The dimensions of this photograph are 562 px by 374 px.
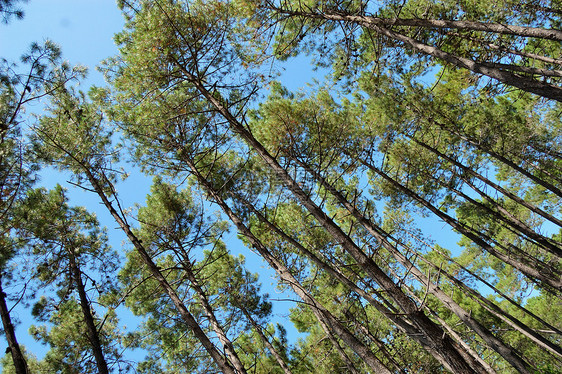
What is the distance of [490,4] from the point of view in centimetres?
834

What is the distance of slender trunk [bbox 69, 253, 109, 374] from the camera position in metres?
5.30

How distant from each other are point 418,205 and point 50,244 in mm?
10260

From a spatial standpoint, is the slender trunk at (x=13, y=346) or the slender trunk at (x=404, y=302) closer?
the slender trunk at (x=404, y=302)

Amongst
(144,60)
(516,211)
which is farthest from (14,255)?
(516,211)

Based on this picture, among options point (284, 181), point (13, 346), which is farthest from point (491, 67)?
point (13, 346)

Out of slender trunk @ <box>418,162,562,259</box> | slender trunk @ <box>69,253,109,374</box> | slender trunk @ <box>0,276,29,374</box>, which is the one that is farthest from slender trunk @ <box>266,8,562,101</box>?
slender trunk @ <box>69,253,109,374</box>

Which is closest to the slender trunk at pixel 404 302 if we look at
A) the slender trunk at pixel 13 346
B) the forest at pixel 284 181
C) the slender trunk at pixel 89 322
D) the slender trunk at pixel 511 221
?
the forest at pixel 284 181

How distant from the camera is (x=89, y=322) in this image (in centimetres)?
599

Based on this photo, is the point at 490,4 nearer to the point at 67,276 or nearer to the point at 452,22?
the point at 452,22

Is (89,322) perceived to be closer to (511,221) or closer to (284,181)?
(284,181)

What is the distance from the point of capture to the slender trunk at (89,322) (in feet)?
17.4

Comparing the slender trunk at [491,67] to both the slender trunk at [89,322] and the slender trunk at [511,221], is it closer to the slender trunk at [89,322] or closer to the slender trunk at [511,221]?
the slender trunk at [511,221]

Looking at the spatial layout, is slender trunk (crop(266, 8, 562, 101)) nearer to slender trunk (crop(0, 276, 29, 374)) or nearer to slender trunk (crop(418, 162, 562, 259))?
slender trunk (crop(418, 162, 562, 259))

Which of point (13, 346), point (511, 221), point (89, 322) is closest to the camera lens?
point (13, 346)
